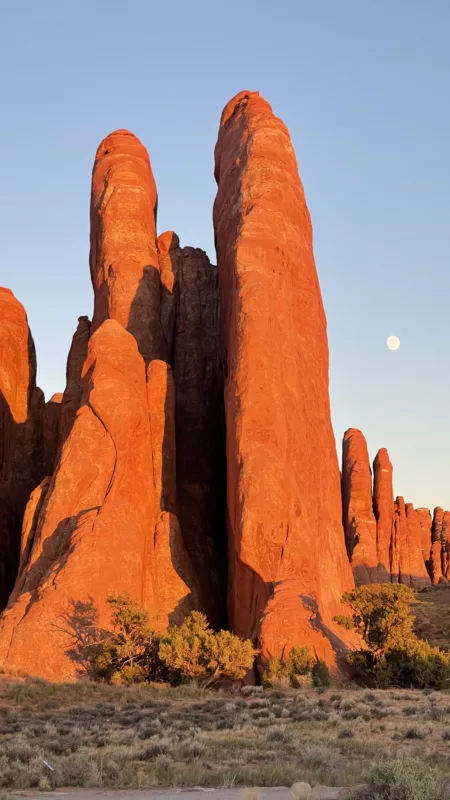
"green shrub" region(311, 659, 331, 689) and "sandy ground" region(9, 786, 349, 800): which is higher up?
"green shrub" region(311, 659, 331, 689)

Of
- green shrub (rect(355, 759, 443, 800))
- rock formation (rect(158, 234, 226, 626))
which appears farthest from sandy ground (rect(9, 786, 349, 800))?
rock formation (rect(158, 234, 226, 626))

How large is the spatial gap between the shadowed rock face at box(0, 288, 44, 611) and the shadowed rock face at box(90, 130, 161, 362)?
18.2 feet

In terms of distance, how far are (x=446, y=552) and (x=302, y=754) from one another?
8317 centimetres

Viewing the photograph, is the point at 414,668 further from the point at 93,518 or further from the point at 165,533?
the point at 93,518

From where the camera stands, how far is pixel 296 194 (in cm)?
3428

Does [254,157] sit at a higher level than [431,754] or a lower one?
higher

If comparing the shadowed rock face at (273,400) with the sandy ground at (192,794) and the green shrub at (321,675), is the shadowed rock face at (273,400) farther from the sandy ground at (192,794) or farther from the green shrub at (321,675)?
the sandy ground at (192,794)

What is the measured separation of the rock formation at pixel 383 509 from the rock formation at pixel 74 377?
35.7m

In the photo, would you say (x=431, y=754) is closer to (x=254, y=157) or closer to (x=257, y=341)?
(x=257, y=341)

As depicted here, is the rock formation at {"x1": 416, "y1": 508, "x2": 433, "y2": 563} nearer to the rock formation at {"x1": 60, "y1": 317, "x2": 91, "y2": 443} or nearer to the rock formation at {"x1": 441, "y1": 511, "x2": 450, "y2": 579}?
the rock formation at {"x1": 441, "y1": 511, "x2": 450, "y2": 579}

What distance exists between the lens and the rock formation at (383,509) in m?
67.4

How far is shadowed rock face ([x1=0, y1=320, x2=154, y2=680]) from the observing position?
23484mm

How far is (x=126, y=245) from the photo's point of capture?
122ft

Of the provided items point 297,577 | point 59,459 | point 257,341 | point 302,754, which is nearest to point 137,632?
point 297,577
